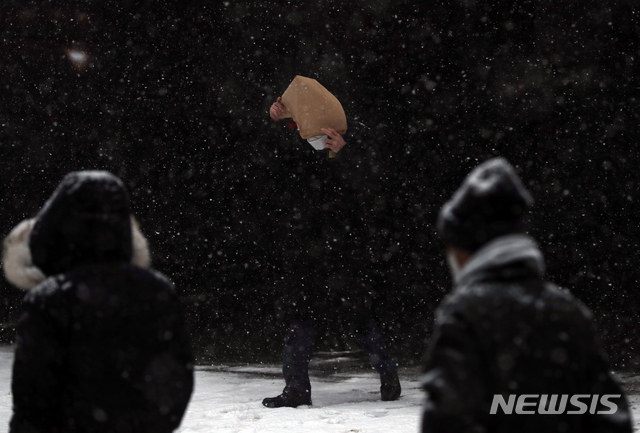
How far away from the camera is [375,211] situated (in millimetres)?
4734

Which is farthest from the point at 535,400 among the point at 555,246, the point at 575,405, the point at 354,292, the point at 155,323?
the point at 555,246

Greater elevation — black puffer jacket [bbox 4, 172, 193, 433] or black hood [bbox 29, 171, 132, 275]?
black hood [bbox 29, 171, 132, 275]

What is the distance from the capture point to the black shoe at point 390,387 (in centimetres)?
459

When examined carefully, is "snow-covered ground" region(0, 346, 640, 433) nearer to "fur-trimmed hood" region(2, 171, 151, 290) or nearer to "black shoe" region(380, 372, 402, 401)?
"black shoe" region(380, 372, 402, 401)

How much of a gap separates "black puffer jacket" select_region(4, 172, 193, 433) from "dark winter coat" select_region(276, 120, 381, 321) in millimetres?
2503

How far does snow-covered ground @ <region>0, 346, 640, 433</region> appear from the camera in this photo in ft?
12.9

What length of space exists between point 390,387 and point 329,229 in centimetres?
118

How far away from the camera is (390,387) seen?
15.1ft

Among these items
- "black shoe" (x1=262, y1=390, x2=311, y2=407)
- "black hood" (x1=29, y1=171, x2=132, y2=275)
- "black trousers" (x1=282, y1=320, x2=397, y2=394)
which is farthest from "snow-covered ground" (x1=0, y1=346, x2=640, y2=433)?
"black hood" (x1=29, y1=171, x2=132, y2=275)

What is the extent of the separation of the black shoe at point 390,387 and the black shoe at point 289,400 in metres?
0.54

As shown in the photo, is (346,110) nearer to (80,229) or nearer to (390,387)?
(390,387)

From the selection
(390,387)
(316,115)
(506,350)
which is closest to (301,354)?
(390,387)

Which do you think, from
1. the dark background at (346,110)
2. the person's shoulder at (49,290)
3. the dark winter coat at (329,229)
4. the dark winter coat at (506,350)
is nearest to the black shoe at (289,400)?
the dark winter coat at (329,229)

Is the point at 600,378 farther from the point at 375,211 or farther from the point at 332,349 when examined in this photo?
the point at 332,349
